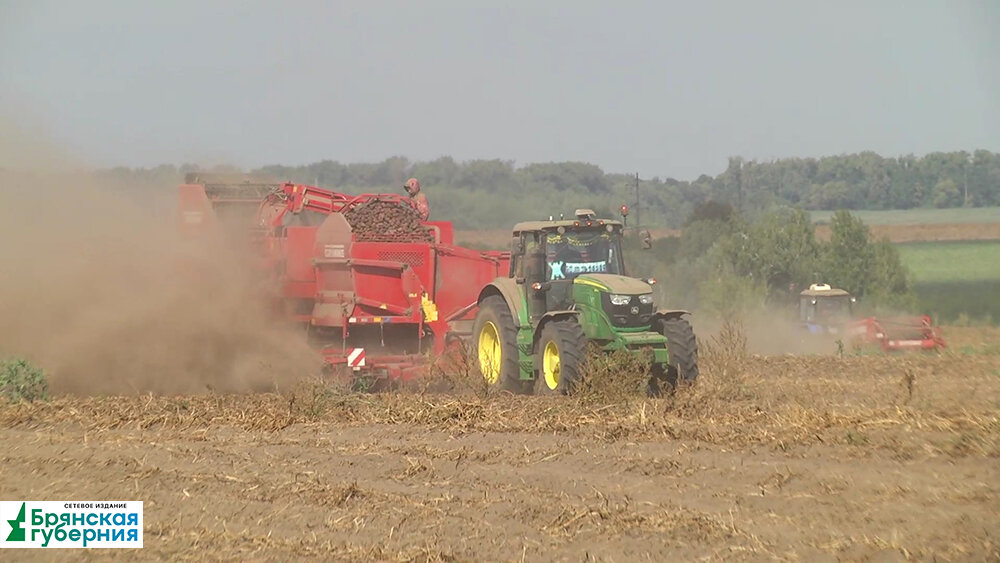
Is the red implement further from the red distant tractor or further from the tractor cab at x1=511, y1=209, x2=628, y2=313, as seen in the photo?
the red distant tractor

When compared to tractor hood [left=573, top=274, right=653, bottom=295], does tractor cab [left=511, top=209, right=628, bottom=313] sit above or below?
above

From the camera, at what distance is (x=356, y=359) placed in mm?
14281

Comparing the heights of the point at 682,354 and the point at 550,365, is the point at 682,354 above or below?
above

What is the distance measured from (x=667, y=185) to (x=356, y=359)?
48.6 m

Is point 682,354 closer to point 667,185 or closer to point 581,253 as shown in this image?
point 581,253

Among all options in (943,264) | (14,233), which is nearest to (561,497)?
(14,233)

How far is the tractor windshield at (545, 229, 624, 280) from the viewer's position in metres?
12.6

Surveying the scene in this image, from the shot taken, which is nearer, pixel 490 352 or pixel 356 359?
pixel 490 352

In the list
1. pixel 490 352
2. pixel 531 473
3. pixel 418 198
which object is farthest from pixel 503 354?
pixel 531 473

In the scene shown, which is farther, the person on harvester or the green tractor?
the person on harvester

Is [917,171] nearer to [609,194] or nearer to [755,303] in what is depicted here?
[755,303]

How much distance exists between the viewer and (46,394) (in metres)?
12.7

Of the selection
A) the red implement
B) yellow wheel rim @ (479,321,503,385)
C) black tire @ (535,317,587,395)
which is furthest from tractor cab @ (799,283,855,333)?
black tire @ (535,317,587,395)

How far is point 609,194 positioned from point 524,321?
84.1 feet
